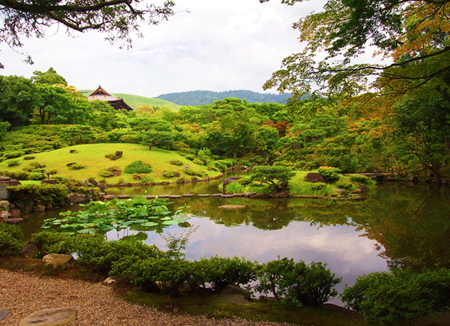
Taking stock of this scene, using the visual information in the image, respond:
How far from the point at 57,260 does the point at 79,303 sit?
1311 millimetres

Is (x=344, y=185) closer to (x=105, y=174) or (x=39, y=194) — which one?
(x=39, y=194)

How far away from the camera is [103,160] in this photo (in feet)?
66.1

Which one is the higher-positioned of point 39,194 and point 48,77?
point 48,77

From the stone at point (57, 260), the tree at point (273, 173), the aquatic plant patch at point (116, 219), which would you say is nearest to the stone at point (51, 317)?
the stone at point (57, 260)

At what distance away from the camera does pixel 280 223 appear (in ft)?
23.4

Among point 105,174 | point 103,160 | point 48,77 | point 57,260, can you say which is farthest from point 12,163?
point 48,77

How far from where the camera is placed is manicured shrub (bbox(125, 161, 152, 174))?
18859 mm

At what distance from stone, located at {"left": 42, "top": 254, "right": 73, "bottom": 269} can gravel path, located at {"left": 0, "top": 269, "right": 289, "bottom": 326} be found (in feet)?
0.88

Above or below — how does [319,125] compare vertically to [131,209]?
above

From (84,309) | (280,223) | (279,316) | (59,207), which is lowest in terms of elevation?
(59,207)

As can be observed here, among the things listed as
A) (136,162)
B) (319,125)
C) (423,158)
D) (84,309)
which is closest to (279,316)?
(84,309)

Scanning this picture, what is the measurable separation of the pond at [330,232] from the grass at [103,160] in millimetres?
9863

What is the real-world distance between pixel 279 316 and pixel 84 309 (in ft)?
6.69

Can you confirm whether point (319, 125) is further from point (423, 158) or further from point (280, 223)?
point (280, 223)
